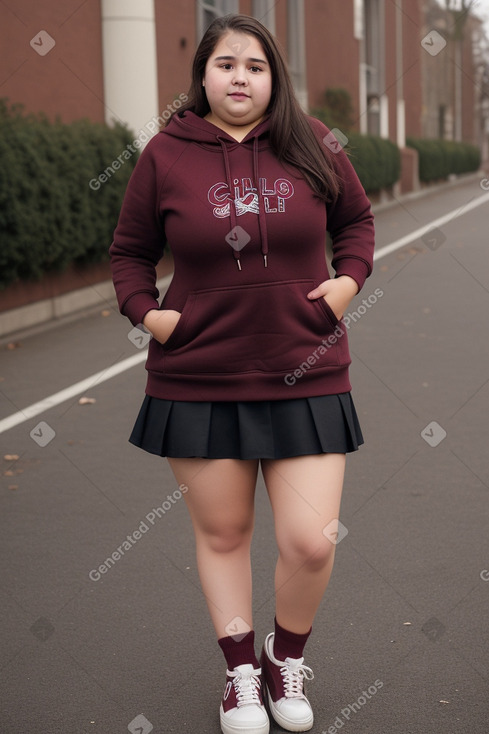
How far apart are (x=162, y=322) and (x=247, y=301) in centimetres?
26

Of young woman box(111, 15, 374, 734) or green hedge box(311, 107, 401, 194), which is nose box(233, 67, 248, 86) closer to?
young woman box(111, 15, 374, 734)

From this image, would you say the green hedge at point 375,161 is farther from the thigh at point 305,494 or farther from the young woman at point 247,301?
the thigh at point 305,494

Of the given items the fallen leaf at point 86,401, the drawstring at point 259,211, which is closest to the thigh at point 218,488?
the drawstring at point 259,211

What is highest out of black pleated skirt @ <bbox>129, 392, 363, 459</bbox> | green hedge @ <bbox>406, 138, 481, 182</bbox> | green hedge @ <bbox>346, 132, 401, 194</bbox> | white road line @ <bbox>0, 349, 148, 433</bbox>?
black pleated skirt @ <bbox>129, 392, 363, 459</bbox>

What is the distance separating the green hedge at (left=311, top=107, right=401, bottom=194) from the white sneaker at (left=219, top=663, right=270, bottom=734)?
20019mm

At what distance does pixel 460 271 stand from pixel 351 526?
9.34m

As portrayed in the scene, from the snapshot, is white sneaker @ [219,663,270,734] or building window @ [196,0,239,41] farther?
building window @ [196,0,239,41]

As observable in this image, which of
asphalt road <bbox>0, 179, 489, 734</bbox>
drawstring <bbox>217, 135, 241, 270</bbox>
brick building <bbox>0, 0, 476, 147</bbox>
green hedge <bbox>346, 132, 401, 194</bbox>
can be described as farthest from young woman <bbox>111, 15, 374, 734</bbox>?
green hedge <bbox>346, 132, 401, 194</bbox>

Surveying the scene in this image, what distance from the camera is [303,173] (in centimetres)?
317

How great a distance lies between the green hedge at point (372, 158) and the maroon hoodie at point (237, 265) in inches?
784

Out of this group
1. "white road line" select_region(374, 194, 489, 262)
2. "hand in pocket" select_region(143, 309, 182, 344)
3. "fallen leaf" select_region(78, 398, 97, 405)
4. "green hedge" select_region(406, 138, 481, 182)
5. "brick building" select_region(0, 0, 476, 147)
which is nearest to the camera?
"hand in pocket" select_region(143, 309, 182, 344)

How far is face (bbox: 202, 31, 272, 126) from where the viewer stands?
10.4ft

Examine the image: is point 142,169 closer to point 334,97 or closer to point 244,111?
point 244,111

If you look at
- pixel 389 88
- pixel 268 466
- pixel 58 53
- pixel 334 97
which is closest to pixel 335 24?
pixel 334 97
